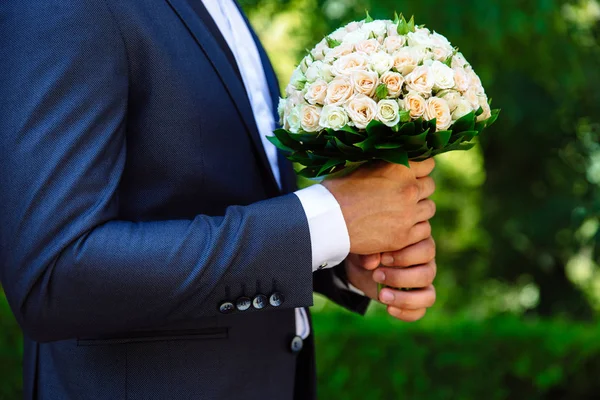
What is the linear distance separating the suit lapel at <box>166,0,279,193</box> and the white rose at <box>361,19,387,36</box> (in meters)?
0.38

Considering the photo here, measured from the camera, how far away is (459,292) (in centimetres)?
807

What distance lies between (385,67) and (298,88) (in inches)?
10.1

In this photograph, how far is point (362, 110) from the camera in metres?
1.71

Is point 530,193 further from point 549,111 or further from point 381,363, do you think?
point 381,363

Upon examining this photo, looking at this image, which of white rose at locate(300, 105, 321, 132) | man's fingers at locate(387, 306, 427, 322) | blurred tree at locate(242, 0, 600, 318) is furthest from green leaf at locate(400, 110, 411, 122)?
blurred tree at locate(242, 0, 600, 318)

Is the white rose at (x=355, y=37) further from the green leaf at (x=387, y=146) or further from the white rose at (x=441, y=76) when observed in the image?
the green leaf at (x=387, y=146)

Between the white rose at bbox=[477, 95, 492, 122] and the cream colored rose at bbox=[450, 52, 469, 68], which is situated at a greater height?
the cream colored rose at bbox=[450, 52, 469, 68]

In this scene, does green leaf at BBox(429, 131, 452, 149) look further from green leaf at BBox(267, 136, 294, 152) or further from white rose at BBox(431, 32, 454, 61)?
green leaf at BBox(267, 136, 294, 152)

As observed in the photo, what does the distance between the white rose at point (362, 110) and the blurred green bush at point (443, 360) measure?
3.37 meters

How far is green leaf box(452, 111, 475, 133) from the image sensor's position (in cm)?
173

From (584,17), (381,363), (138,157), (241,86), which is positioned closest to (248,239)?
(138,157)

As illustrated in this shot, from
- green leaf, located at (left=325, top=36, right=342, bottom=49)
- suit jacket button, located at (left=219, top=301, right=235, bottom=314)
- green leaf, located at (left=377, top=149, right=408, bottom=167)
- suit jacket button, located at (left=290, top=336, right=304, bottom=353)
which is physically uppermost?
green leaf, located at (left=325, top=36, right=342, bottom=49)

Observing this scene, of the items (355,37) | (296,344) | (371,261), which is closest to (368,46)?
(355,37)

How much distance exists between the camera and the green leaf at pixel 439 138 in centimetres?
168
